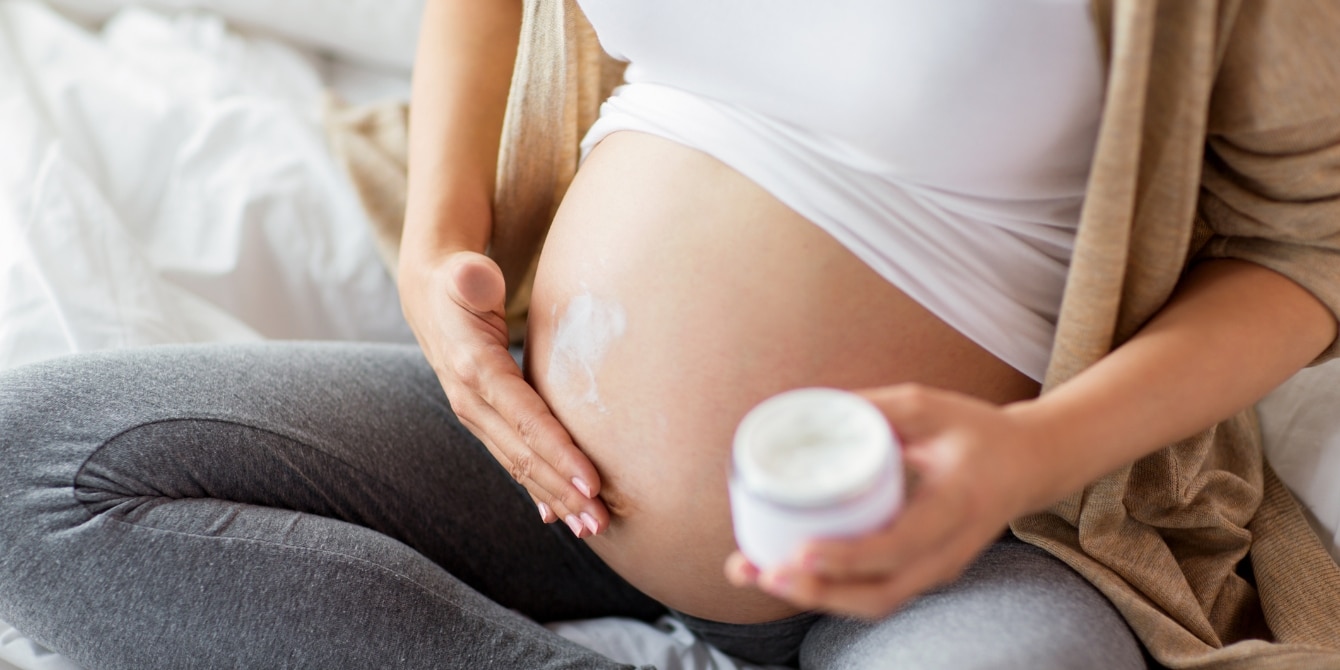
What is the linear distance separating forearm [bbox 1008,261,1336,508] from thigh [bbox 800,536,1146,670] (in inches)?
4.8

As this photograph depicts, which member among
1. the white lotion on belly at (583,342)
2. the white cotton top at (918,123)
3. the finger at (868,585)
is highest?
the white cotton top at (918,123)

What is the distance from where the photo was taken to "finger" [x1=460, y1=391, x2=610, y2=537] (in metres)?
0.71

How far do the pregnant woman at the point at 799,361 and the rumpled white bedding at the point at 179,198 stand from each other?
0.19 metres

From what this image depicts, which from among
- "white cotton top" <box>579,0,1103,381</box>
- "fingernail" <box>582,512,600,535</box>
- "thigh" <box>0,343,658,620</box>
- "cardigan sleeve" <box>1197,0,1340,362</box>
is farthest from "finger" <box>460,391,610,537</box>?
"cardigan sleeve" <box>1197,0,1340,362</box>

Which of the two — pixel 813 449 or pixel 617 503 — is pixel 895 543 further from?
pixel 617 503

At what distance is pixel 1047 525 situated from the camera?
71 centimetres

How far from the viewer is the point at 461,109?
2.99 ft

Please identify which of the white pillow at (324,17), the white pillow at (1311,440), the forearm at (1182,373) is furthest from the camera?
the white pillow at (324,17)

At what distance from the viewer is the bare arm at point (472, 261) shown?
72 centimetres

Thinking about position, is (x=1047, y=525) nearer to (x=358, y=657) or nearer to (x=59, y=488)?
(x=358, y=657)

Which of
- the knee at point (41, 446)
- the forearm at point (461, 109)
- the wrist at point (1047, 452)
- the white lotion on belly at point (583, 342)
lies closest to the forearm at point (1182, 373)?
the wrist at point (1047, 452)

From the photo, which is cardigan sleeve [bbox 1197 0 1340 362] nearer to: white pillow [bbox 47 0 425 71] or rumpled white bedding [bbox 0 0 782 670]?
rumpled white bedding [bbox 0 0 782 670]

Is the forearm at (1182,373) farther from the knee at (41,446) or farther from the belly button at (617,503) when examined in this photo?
the knee at (41,446)

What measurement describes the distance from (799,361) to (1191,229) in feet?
0.91
